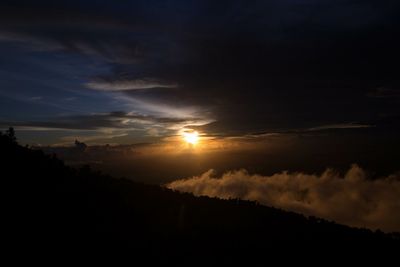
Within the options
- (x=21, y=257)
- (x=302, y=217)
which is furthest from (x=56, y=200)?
(x=302, y=217)

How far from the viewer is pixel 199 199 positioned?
218ft

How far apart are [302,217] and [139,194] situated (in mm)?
29262

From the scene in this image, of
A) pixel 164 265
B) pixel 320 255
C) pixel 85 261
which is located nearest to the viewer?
pixel 85 261

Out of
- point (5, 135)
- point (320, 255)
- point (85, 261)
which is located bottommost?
point (320, 255)

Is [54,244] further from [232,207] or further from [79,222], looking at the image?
[232,207]

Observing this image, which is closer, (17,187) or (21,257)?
(21,257)

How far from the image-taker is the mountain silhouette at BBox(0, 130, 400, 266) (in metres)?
30.7

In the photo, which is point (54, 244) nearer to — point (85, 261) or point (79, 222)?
point (85, 261)

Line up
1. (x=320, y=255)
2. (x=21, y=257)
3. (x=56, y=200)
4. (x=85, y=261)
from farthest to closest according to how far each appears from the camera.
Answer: (x=320, y=255), (x=56, y=200), (x=85, y=261), (x=21, y=257)

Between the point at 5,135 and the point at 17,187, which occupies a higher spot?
the point at 5,135

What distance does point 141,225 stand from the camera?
41.1m

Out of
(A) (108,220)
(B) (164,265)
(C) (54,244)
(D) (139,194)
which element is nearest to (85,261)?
(C) (54,244)

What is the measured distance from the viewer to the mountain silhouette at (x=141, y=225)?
101ft

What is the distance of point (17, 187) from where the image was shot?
35.3m
